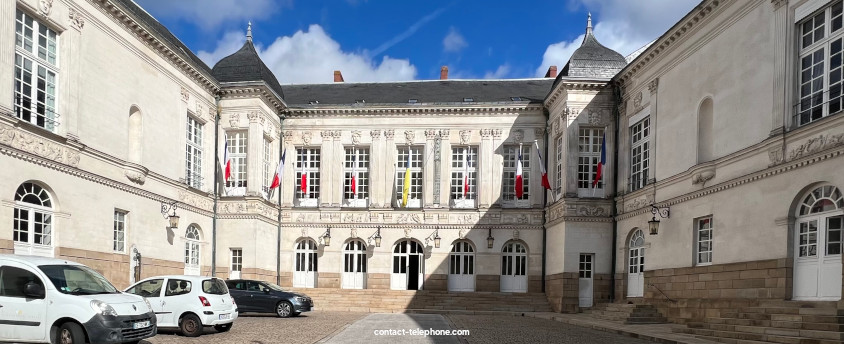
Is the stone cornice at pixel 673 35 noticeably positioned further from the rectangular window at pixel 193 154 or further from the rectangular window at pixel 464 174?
the rectangular window at pixel 193 154

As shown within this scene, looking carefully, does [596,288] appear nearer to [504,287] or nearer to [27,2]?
[504,287]

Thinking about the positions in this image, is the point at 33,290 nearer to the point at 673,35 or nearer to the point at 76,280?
the point at 76,280

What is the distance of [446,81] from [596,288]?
44.3ft

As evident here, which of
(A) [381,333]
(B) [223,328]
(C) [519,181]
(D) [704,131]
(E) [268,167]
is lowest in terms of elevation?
(A) [381,333]

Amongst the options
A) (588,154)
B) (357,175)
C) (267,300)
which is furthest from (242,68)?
(588,154)

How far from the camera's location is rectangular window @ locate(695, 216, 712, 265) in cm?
1878

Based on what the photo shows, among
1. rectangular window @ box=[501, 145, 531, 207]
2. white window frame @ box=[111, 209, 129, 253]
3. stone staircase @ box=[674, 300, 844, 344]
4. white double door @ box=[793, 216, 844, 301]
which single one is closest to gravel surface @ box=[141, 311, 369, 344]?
white window frame @ box=[111, 209, 129, 253]

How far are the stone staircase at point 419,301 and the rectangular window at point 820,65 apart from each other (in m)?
14.9

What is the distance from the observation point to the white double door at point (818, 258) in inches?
545

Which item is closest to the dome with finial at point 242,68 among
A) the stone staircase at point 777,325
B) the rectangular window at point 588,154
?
the rectangular window at point 588,154

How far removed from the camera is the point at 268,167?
98.5 feet

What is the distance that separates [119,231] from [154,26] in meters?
8.35

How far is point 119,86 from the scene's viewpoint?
20625 millimetres

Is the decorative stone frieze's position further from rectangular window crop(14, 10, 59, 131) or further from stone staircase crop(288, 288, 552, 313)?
stone staircase crop(288, 288, 552, 313)
